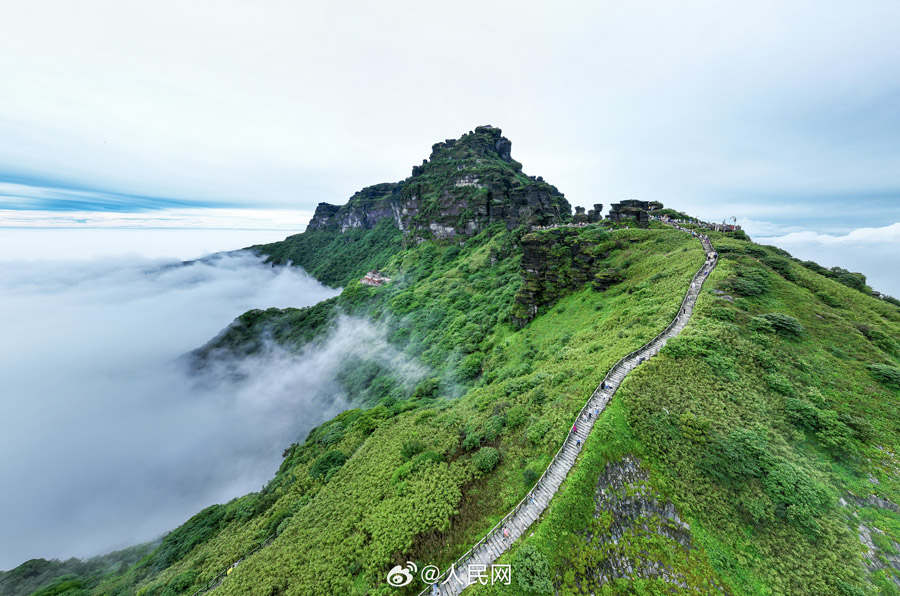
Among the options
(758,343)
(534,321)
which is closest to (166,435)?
(534,321)

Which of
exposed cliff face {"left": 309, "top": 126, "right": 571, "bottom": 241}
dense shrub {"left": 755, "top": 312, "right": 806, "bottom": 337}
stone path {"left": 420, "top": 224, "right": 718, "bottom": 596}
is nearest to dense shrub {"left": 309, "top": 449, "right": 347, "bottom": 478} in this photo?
stone path {"left": 420, "top": 224, "right": 718, "bottom": 596}

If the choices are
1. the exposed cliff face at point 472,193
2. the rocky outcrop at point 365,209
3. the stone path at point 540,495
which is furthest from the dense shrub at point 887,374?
the rocky outcrop at point 365,209

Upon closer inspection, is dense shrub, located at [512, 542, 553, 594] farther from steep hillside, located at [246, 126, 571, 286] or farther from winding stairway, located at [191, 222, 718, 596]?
steep hillside, located at [246, 126, 571, 286]

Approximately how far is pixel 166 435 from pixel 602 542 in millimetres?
116646

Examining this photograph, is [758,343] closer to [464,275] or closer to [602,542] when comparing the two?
[602,542]

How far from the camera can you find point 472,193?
94.9 m

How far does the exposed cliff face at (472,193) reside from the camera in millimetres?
80812

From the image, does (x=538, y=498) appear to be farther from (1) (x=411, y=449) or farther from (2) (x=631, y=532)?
(1) (x=411, y=449)

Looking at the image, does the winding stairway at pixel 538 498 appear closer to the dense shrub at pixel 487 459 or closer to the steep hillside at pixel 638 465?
the steep hillside at pixel 638 465

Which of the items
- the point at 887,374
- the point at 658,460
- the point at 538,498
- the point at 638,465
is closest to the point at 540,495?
the point at 538,498

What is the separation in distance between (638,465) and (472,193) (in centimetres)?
9099

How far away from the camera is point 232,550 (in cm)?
2461

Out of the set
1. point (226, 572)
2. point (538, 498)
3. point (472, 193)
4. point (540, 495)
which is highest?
point (472, 193)

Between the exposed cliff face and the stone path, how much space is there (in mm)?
54393
